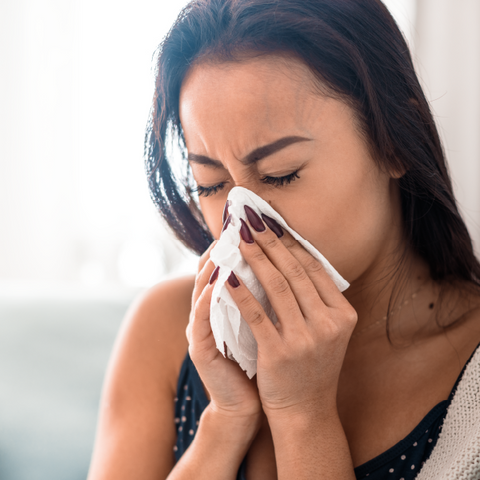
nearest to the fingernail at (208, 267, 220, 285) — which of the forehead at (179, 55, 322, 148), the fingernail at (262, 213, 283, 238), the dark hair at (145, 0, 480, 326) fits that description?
the fingernail at (262, 213, 283, 238)

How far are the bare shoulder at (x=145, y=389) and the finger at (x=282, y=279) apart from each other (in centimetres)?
42

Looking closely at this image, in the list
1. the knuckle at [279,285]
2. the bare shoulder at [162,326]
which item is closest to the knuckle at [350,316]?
the knuckle at [279,285]

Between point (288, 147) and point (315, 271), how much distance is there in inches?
7.9

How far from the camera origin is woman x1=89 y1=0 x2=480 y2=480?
0.79 m

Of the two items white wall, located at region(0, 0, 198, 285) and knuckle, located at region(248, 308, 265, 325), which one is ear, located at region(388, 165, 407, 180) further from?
white wall, located at region(0, 0, 198, 285)

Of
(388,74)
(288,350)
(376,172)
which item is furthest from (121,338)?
(388,74)

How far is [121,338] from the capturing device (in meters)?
1.16

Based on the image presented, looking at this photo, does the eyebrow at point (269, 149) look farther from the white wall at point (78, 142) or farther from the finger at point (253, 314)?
the white wall at point (78, 142)

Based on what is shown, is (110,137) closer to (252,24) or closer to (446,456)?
(252,24)

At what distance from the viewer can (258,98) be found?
0.78 m

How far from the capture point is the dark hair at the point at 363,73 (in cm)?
81

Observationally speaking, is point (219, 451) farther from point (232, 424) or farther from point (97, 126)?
point (97, 126)

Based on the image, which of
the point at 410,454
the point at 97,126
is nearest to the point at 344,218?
the point at 410,454

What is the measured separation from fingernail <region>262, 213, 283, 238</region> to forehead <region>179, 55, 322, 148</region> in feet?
0.41
